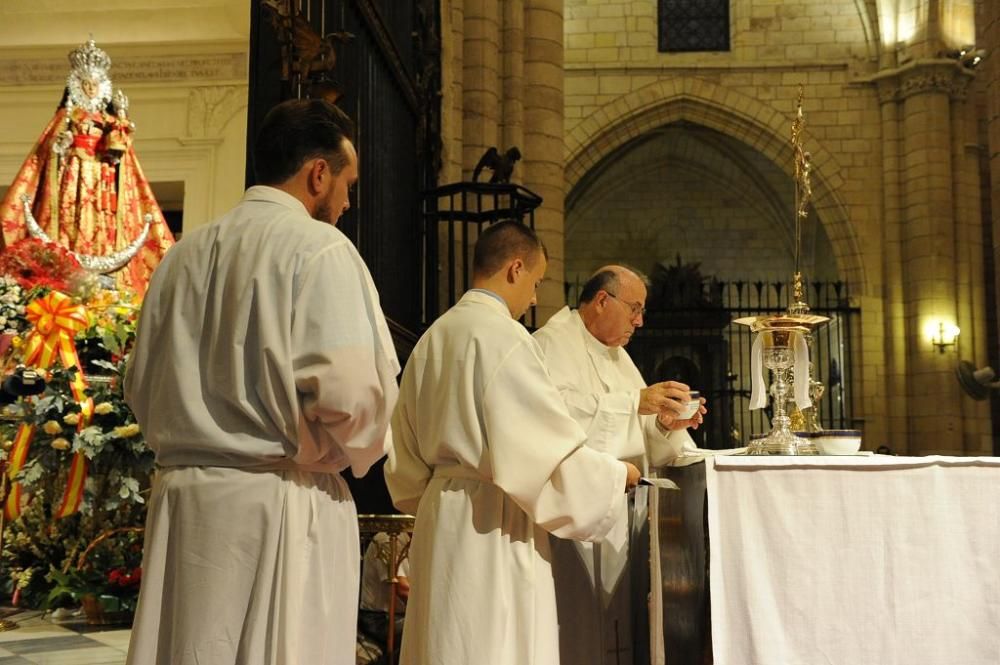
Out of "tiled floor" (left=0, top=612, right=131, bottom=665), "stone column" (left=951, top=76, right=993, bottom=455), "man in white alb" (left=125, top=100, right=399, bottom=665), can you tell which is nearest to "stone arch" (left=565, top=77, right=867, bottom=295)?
"stone column" (left=951, top=76, right=993, bottom=455)

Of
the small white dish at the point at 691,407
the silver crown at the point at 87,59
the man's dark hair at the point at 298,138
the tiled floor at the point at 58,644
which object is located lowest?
the tiled floor at the point at 58,644

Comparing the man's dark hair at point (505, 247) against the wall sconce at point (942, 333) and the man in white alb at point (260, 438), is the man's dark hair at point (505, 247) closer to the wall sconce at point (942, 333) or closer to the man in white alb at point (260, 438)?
the man in white alb at point (260, 438)

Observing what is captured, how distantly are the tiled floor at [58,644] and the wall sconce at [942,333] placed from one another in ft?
45.2

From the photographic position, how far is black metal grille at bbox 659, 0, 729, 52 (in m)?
19.0

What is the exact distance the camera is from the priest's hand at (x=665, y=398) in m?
3.64

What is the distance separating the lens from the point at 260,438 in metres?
2.16

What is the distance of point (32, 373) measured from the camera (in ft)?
11.4

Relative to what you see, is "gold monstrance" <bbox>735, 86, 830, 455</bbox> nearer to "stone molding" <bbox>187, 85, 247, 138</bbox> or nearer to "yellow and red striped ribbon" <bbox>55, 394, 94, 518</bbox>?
"yellow and red striped ribbon" <bbox>55, 394, 94, 518</bbox>

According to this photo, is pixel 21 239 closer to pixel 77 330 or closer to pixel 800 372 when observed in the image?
pixel 77 330

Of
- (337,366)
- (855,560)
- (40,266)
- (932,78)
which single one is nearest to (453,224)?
(40,266)

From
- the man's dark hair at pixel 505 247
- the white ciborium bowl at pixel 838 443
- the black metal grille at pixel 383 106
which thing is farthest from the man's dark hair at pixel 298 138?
the black metal grille at pixel 383 106

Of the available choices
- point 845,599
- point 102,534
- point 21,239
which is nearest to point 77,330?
point 102,534

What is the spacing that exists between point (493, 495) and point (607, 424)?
3.13ft

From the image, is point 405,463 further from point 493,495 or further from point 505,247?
point 505,247
